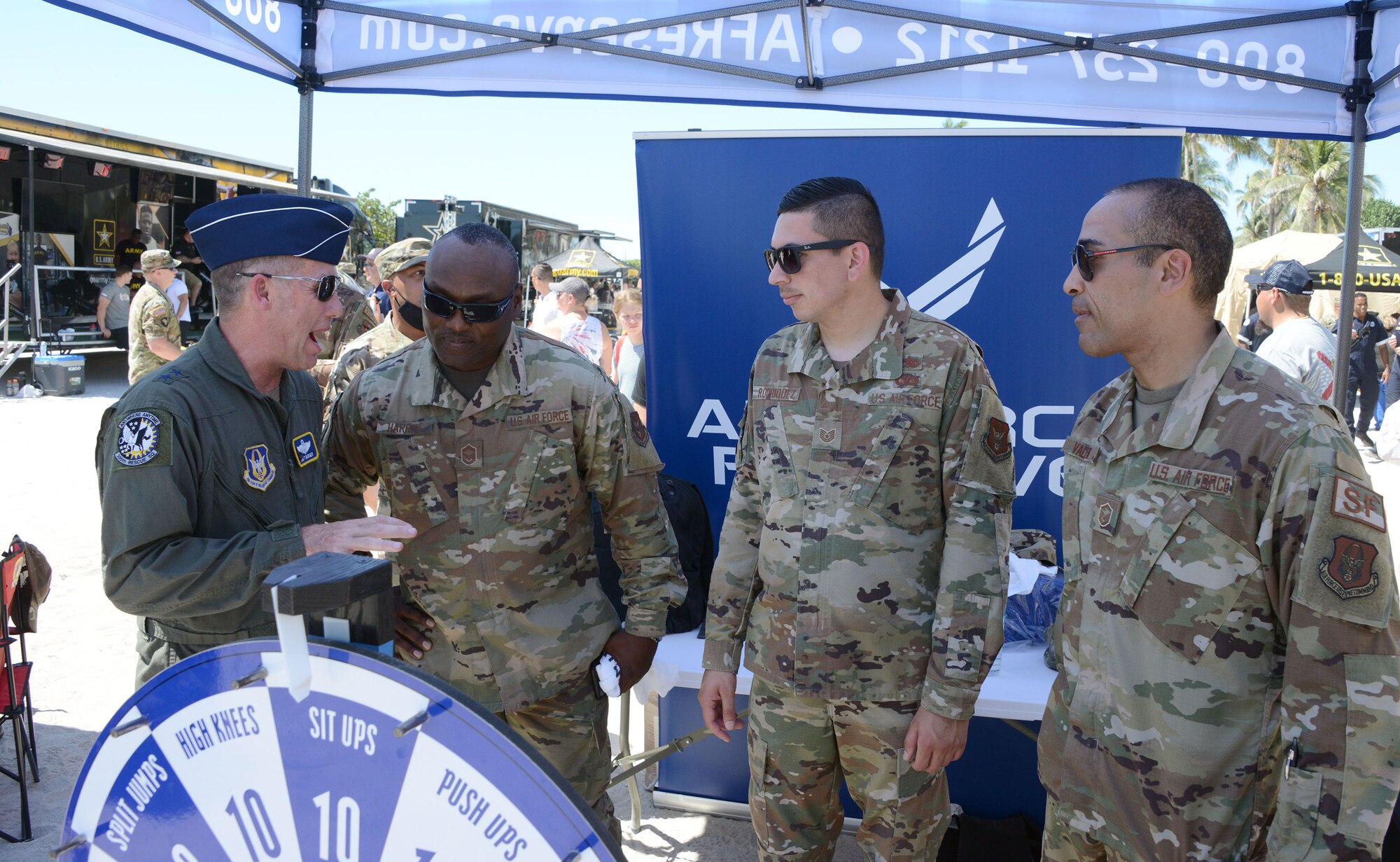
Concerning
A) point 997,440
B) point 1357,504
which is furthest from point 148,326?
point 1357,504

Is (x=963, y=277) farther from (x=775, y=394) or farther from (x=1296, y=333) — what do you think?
(x=1296, y=333)

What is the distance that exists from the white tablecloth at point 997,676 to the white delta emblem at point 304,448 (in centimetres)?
116

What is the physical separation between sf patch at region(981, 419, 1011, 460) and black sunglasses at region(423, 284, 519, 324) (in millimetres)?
1127

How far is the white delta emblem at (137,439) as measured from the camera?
64.9 inches

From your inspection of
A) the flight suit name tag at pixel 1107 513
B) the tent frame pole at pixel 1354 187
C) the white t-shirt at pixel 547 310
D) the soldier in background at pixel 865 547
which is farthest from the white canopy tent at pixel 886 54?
the white t-shirt at pixel 547 310

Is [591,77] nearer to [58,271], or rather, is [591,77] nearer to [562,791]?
[562,791]

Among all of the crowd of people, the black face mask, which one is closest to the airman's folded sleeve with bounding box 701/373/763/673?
the crowd of people

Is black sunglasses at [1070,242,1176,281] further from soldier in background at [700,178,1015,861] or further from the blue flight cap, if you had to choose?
the blue flight cap

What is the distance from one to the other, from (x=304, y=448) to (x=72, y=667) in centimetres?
350

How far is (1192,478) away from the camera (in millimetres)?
1574

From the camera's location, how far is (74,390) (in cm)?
1291

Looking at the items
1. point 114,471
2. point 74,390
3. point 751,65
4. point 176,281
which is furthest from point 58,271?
point 114,471

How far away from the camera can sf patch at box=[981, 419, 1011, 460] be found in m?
2.05

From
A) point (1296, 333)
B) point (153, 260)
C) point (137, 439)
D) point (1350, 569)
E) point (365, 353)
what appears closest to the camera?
point (1350, 569)
